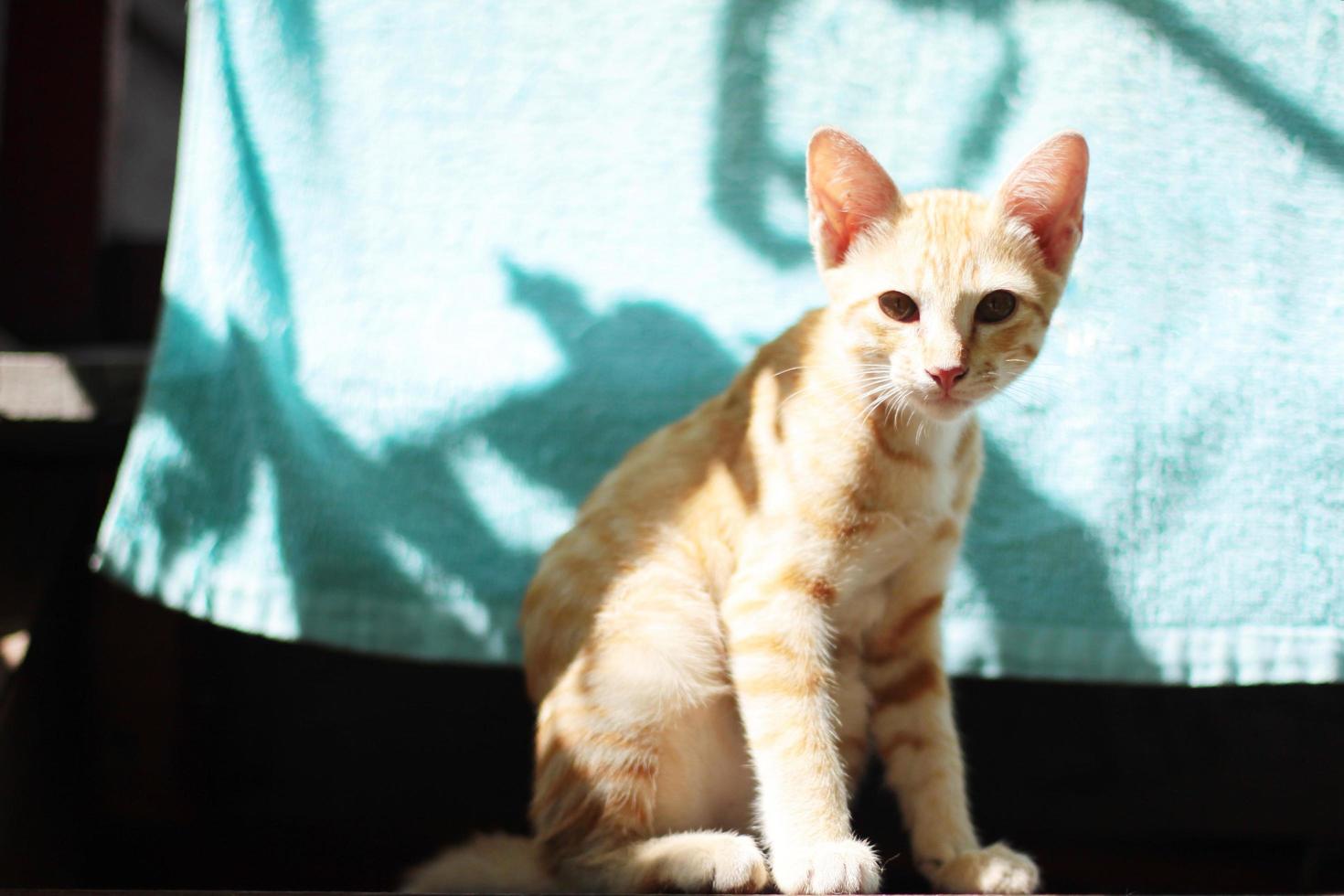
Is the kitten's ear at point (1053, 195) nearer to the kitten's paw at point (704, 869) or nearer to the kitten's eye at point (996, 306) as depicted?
the kitten's eye at point (996, 306)

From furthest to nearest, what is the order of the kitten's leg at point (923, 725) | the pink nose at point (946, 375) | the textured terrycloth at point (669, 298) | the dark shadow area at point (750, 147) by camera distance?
the dark shadow area at point (750, 147)
the textured terrycloth at point (669, 298)
the kitten's leg at point (923, 725)
the pink nose at point (946, 375)

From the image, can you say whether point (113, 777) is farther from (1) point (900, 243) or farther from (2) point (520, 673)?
(1) point (900, 243)

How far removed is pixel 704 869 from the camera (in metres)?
0.90

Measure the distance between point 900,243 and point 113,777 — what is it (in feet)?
4.39

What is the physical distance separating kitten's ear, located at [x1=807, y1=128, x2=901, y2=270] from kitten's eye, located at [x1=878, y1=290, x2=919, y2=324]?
0.26 feet

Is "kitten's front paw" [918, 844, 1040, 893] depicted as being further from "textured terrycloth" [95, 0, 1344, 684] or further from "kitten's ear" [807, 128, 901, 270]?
"kitten's ear" [807, 128, 901, 270]

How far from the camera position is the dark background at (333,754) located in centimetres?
139

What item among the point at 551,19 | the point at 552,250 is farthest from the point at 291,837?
the point at 551,19

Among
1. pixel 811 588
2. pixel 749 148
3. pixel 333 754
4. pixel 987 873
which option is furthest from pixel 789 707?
pixel 333 754

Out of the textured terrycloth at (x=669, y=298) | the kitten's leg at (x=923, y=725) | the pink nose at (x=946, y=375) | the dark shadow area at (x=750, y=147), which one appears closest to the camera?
the pink nose at (x=946, y=375)

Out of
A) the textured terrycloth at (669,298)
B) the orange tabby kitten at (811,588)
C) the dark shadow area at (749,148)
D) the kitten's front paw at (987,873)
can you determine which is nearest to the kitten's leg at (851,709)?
the orange tabby kitten at (811,588)

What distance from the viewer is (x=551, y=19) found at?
134 cm

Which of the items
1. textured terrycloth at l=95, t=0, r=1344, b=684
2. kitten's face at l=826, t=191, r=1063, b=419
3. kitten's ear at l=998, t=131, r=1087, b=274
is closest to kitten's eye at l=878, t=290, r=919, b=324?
kitten's face at l=826, t=191, r=1063, b=419

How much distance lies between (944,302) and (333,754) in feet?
3.68
